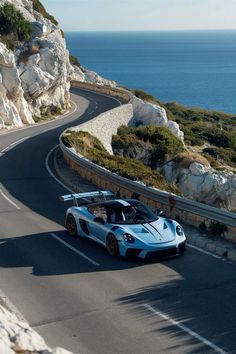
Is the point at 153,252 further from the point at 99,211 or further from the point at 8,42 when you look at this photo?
the point at 8,42

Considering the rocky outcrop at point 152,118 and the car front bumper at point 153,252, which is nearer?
the car front bumper at point 153,252

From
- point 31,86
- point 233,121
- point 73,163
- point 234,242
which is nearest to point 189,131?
point 31,86

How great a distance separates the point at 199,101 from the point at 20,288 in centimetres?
11803

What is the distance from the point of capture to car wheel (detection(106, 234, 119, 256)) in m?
12.8

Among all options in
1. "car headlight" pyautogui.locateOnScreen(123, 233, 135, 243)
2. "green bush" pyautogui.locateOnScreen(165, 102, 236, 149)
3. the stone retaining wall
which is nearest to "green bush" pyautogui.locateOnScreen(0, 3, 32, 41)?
"green bush" pyautogui.locateOnScreen(165, 102, 236, 149)

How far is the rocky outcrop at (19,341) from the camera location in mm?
6484

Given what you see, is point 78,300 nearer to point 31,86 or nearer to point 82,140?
point 82,140

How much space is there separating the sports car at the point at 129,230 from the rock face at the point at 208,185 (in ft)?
39.5

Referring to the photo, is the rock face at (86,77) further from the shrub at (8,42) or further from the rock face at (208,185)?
the rock face at (208,185)

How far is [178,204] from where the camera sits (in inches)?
604

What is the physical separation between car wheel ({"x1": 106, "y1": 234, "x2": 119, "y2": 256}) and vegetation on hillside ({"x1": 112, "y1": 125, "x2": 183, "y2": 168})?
77.5 feet

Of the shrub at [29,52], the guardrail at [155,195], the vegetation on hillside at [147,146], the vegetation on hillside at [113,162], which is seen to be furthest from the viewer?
the shrub at [29,52]

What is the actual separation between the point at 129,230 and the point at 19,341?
6215 millimetres

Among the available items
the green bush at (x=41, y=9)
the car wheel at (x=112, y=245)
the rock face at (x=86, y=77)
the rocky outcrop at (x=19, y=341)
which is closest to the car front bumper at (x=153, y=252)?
the car wheel at (x=112, y=245)
